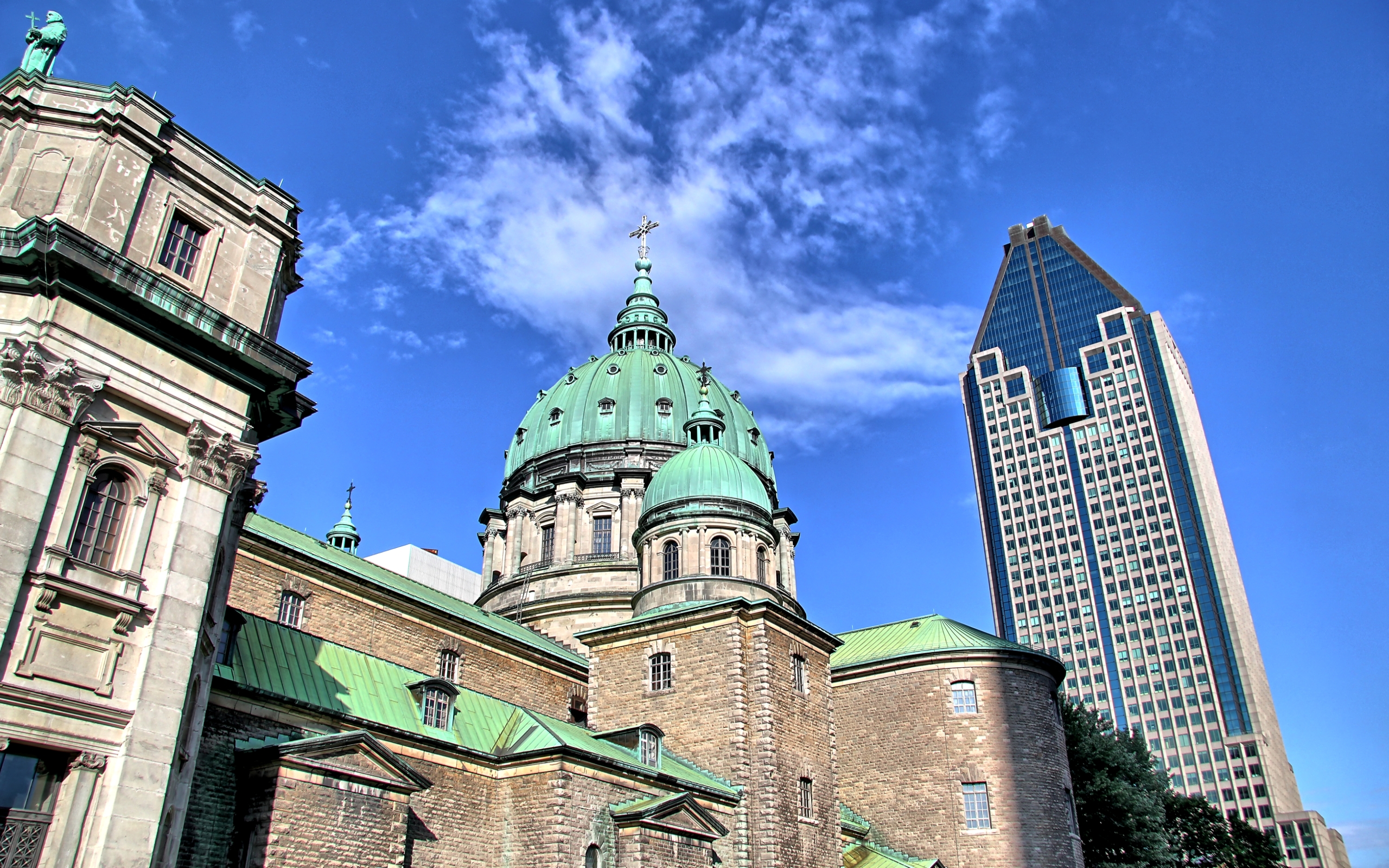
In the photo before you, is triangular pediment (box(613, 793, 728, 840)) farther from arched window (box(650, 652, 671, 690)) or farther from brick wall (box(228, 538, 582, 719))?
brick wall (box(228, 538, 582, 719))

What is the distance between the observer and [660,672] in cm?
3200

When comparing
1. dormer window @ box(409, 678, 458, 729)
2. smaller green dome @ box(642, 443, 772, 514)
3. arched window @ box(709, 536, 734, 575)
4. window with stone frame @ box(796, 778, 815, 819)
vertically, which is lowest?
window with stone frame @ box(796, 778, 815, 819)

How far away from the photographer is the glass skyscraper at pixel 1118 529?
10919 centimetres

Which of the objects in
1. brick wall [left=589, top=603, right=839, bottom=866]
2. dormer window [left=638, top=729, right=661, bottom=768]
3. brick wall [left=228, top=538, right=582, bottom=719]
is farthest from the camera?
brick wall [left=589, top=603, right=839, bottom=866]

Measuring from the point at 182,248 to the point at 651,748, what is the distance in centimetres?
1797

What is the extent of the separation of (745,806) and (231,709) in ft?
46.3

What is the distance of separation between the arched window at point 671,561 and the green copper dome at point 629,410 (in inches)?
502

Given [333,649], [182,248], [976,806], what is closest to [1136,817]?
[976,806]

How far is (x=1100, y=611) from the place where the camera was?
11719 centimetres

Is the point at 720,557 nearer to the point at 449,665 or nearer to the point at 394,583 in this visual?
the point at 449,665

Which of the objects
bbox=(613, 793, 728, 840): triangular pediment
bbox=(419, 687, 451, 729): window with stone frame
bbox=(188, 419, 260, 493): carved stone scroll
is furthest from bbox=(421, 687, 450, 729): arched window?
bbox=(188, 419, 260, 493): carved stone scroll

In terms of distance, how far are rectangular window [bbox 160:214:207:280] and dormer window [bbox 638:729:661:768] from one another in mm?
17051

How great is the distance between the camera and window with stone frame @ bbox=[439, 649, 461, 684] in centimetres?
3200

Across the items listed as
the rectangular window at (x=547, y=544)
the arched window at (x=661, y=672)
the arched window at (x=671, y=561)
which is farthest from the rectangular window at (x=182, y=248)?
the rectangular window at (x=547, y=544)
